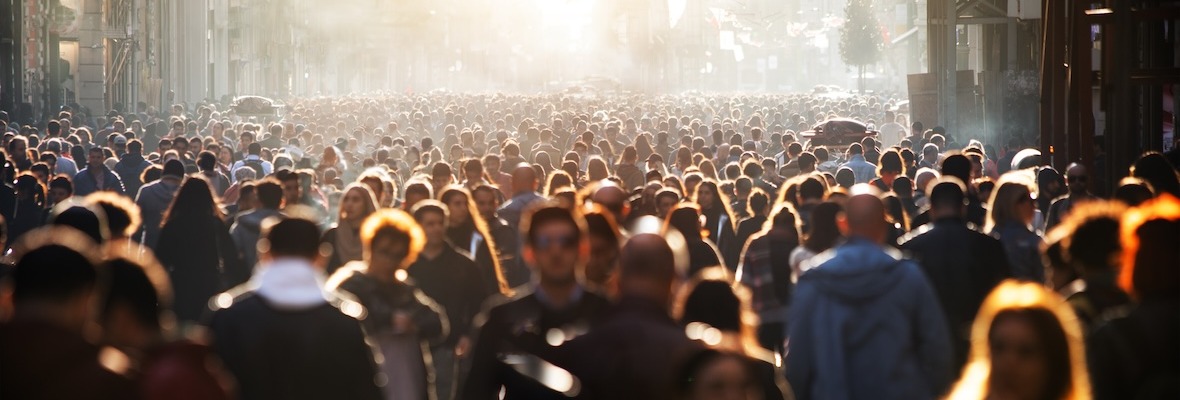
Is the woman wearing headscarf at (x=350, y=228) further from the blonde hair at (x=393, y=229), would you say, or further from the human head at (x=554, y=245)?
the human head at (x=554, y=245)

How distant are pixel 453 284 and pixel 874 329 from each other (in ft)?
8.43

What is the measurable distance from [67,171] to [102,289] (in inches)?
606

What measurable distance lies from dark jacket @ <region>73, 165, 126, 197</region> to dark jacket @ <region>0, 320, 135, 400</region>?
13.5 m

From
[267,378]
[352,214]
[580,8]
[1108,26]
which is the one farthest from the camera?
[580,8]

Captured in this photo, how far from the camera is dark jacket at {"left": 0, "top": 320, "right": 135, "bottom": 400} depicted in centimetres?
466

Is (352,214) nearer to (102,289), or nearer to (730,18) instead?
(102,289)

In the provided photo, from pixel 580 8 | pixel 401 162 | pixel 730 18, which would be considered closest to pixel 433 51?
pixel 580 8

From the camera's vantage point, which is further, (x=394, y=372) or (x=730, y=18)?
(x=730, y=18)

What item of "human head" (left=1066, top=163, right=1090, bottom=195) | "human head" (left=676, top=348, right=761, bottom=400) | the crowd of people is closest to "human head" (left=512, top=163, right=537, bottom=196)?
the crowd of people

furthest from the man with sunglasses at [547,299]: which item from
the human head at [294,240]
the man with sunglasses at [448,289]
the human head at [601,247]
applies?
the man with sunglasses at [448,289]

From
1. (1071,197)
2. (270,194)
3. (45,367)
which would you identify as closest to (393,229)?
(45,367)

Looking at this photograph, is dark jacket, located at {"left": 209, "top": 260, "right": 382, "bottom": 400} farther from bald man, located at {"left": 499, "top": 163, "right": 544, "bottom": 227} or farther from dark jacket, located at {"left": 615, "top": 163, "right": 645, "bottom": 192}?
dark jacket, located at {"left": 615, "top": 163, "right": 645, "bottom": 192}

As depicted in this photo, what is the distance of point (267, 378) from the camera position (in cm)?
643

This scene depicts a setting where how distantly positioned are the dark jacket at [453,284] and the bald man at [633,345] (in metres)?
3.35
